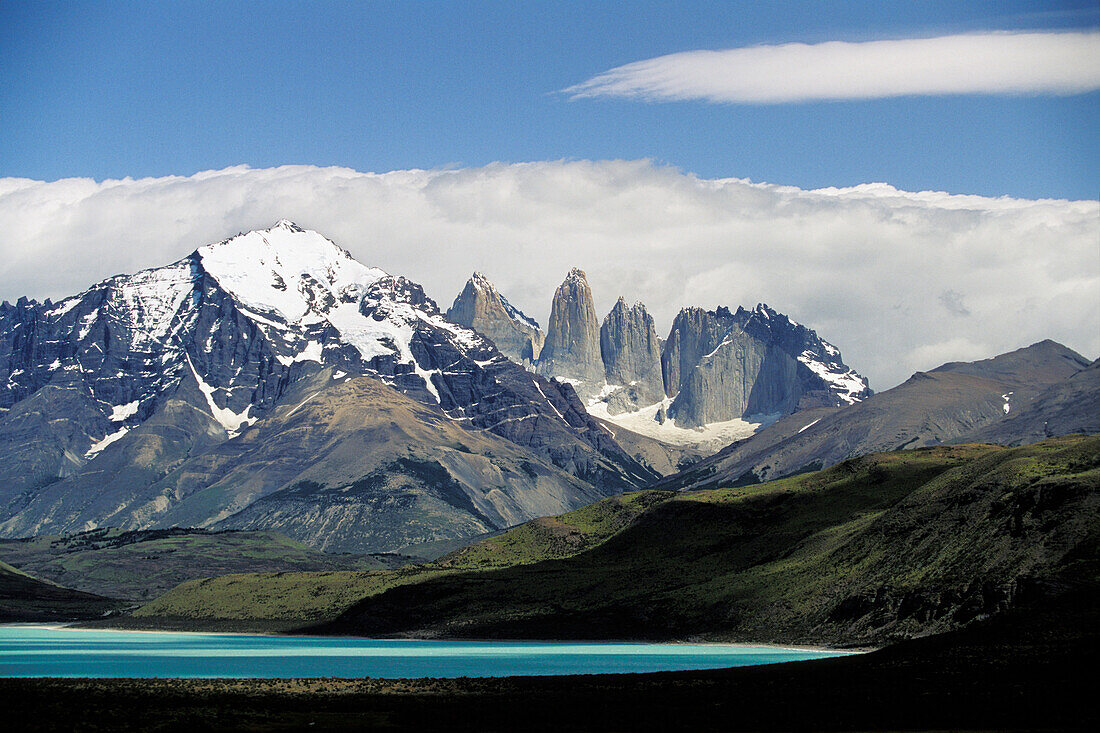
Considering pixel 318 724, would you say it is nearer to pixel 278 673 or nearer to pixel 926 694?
pixel 926 694

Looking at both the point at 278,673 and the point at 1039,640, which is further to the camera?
the point at 278,673

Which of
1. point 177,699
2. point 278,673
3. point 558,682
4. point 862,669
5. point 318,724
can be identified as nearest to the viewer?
point 318,724

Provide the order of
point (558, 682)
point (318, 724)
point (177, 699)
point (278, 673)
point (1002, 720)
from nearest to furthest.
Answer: point (1002, 720) → point (318, 724) → point (177, 699) → point (558, 682) → point (278, 673)

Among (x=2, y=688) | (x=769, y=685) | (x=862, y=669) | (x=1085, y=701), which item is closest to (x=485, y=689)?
(x=769, y=685)

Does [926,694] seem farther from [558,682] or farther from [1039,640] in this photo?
[558,682]

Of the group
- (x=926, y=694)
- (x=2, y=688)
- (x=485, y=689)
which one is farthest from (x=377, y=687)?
(x=926, y=694)

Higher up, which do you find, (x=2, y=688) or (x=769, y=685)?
(x=2, y=688)
